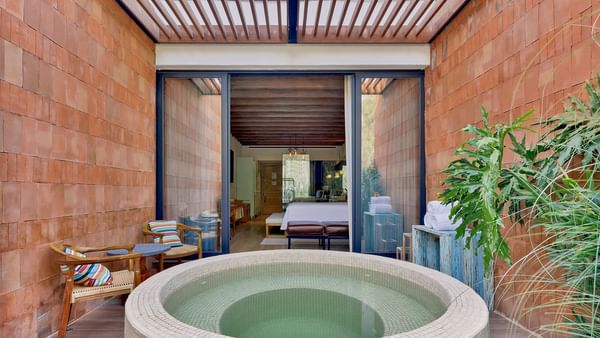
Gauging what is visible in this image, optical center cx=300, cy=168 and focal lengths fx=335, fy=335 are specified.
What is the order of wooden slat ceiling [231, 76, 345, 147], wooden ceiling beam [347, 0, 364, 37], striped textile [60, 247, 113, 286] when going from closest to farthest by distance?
1. striped textile [60, 247, 113, 286]
2. wooden ceiling beam [347, 0, 364, 37]
3. wooden slat ceiling [231, 76, 345, 147]

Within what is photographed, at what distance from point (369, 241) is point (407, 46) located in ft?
8.68

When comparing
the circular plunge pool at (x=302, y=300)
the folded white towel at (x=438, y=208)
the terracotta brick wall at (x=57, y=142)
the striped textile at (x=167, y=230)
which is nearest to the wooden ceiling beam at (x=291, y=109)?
the terracotta brick wall at (x=57, y=142)

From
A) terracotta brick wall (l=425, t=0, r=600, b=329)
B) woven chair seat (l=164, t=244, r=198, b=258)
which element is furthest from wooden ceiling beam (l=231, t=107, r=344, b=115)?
woven chair seat (l=164, t=244, r=198, b=258)

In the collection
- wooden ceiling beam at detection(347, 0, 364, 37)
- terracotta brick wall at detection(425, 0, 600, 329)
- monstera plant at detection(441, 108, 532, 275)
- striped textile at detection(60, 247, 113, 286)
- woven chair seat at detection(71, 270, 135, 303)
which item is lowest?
woven chair seat at detection(71, 270, 135, 303)

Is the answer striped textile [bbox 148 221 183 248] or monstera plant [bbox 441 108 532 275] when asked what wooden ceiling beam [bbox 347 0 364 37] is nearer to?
monstera plant [bbox 441 108 532 275]

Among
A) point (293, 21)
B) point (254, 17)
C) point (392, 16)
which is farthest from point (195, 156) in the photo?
point (392, 16)

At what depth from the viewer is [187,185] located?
468 cm

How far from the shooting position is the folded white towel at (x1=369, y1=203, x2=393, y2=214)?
4578 millimetres

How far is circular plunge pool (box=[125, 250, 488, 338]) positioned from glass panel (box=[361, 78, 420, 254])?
63.6 inches

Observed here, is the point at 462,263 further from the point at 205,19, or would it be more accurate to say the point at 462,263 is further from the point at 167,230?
the point at 205,19

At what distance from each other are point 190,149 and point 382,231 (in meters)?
2.89

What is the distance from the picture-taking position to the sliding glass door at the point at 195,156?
15.1 ft

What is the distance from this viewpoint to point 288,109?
7332 millimetres

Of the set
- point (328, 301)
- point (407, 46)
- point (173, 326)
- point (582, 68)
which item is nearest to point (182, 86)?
point (407, 46)
